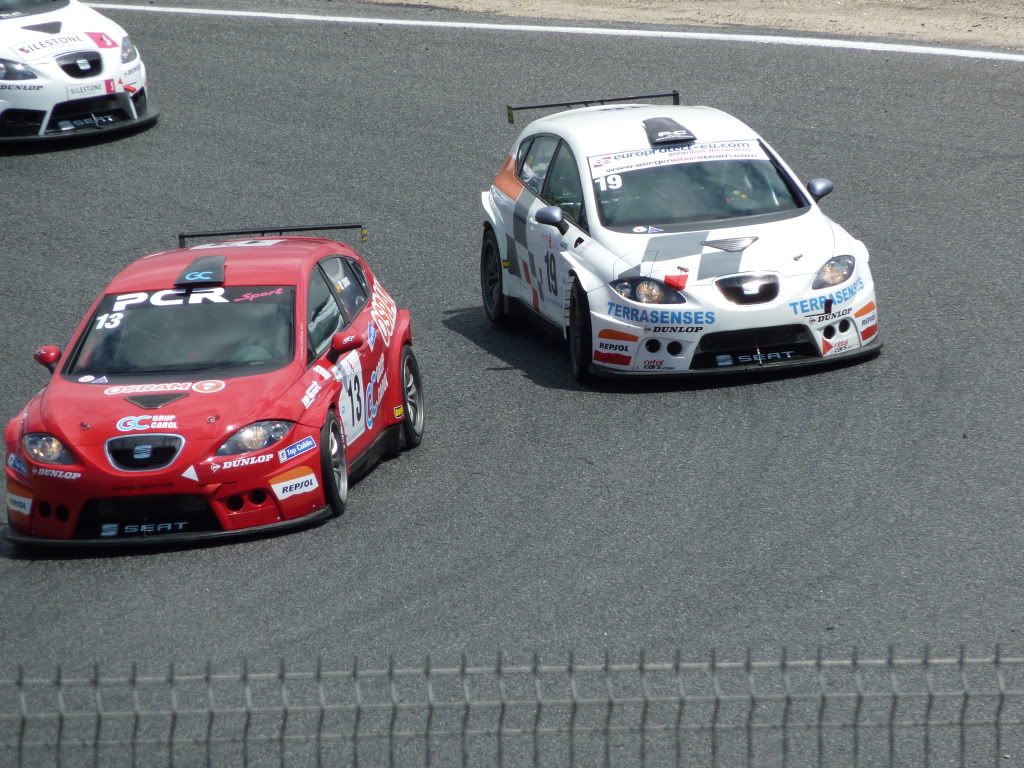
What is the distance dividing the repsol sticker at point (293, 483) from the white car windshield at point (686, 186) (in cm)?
382

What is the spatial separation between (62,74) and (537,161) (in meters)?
6.49

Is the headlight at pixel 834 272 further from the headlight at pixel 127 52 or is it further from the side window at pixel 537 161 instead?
the headlight at pixel 127 52

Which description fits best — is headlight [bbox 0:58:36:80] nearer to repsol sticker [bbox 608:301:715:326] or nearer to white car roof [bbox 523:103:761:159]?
white car roof [bbox 523:103:761:159]

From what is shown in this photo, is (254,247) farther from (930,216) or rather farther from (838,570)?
(930,216)

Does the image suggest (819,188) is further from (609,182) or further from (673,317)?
(673,317)

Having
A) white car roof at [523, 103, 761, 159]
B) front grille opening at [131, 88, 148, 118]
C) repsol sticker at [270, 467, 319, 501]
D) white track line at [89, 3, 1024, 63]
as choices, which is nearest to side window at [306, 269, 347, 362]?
repsol sticker at [270, 467, 319, 501]

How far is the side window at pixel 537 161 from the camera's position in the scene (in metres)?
12.5

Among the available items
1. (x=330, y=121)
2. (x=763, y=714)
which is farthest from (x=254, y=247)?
(x=330, y=121)

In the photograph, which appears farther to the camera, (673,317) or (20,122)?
(20,122)

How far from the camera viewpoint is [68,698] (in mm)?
6371

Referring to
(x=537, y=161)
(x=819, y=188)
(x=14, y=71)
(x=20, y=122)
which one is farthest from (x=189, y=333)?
(x=20, y=122)

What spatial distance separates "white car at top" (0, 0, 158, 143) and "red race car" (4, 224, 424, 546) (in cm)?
760

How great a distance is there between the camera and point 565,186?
12070mm

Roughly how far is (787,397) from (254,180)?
8044 mm
